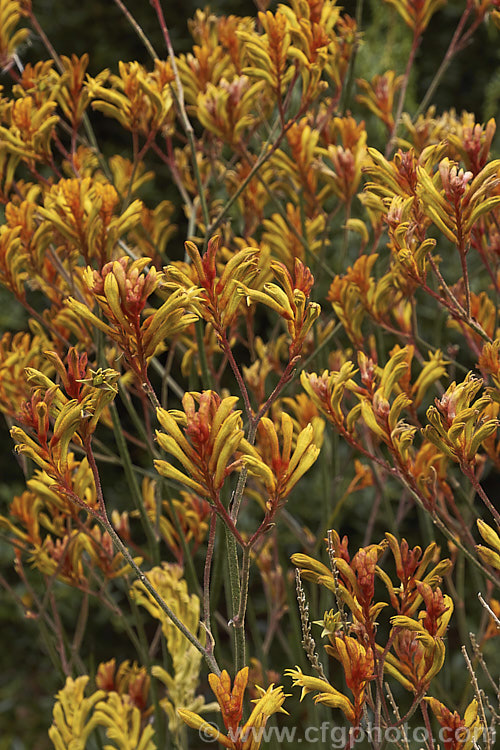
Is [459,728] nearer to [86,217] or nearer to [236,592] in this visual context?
[236,592]

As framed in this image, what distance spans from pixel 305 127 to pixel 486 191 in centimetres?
56

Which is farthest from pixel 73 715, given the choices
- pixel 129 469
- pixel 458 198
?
pixel 458 198

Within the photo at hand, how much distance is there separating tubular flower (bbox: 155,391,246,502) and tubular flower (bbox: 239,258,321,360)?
98 millimetres

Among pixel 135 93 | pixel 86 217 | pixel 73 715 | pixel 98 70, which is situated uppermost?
pixel 98 70

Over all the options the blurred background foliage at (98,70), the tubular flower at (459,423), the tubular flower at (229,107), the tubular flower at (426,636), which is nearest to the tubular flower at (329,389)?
the tubular flower at (459,423)

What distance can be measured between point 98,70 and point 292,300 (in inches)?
96.7

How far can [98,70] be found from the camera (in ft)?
9.58

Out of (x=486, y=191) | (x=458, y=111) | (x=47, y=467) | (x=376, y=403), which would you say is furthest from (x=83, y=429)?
(x=458, y=111)

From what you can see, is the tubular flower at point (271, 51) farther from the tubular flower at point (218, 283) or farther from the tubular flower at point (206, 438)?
the tubular flower at point (206, 438)

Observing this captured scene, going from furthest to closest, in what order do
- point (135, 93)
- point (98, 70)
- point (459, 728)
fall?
point (98, 70), point (135, 93), point (459, 728)

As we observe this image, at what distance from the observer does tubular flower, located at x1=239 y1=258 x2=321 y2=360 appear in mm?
715

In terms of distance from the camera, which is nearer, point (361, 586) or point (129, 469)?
point (361, 586)

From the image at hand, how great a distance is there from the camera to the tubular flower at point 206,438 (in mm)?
649

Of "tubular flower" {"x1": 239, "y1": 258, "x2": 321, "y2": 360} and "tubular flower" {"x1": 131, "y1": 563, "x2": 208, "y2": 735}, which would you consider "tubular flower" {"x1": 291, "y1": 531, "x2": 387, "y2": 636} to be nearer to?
"tubular flower" {"x1": 239, "y1": 258, "x2": 321, "y2": 360}
